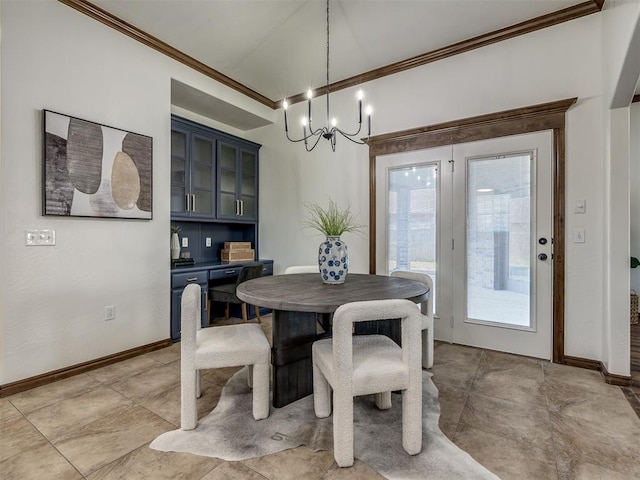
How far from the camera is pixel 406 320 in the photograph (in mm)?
1540

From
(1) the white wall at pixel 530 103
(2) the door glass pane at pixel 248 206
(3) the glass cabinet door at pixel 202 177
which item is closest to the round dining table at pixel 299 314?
(1) the white wall at pixel 530 103

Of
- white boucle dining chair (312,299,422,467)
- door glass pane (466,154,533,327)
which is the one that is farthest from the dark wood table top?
door glass pane (466,154,533,327)

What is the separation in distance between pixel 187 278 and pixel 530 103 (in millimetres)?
3617

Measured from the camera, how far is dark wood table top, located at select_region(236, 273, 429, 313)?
162cm

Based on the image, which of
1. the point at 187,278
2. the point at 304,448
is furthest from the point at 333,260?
the point at 187,278

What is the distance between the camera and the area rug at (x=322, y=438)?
58.9 inches

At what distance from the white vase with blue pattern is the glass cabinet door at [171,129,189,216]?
208 cm

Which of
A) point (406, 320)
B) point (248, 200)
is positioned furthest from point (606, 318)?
point (248, 200)

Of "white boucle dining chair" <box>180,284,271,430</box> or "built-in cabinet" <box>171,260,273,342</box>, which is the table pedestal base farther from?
"built-in cabinet" <box>171,260,273,342</box>

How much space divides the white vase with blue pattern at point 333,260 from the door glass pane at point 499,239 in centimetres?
155

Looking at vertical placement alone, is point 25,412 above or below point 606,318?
below

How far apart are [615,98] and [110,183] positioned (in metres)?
3.83

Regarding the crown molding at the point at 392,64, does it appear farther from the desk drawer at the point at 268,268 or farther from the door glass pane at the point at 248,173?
the desk drawer at the point at 268,268

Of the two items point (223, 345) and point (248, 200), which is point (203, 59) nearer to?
point (248, 200)
